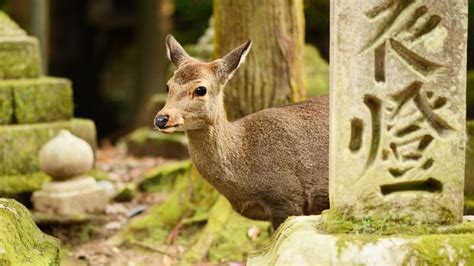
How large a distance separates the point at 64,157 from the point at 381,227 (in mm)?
4568

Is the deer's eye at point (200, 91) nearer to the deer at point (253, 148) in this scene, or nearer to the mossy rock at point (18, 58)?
the deer at point (253, 148)

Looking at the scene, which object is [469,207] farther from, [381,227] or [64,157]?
[64,157]

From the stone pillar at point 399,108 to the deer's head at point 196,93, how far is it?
1553 mm

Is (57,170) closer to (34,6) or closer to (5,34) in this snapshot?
(5,34)

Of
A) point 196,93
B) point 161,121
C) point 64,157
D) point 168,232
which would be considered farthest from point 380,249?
point 64,157

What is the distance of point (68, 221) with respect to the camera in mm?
8359

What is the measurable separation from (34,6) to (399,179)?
1075cm

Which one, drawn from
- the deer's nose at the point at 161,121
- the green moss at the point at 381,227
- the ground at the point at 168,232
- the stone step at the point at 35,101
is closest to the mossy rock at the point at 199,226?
the ground at the point at 168,232

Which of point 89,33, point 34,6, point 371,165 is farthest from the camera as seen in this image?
point 89,33

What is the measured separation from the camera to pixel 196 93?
6082 mm

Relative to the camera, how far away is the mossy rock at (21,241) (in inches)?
195

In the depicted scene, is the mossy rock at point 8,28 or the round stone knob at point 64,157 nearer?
the round stone knob at point 64,157

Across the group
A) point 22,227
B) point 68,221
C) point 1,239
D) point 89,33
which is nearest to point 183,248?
point 68,221

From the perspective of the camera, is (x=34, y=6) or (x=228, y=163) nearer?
(x=228, y=163)
